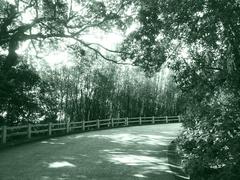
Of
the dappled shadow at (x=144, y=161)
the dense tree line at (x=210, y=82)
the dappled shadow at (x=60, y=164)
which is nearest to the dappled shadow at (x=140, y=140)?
the dappled shadow at (x=144, y=161)

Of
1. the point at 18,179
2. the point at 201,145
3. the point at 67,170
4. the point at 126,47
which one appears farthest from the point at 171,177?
the point at 126,47

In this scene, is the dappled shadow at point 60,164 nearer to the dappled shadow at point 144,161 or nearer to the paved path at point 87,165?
the paved path at point 87,165

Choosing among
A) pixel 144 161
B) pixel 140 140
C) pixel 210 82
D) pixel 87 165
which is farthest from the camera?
pixel 140 140

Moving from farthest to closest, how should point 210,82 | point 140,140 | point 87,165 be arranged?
point 140,140 < point 87,165 < point 210,82

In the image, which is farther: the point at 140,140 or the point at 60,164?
the point at 140,140

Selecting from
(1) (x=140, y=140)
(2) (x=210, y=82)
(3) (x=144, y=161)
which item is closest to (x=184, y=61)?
(2) (x=210, y=82)

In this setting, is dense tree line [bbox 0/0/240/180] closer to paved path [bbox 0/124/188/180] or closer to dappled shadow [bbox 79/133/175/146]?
paved path [bbox 0/124/188/180]

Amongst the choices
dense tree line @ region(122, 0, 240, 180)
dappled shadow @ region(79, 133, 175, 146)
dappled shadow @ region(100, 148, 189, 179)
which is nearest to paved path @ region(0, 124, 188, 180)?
dappled shadow @ region(100, 148, 189, 179)

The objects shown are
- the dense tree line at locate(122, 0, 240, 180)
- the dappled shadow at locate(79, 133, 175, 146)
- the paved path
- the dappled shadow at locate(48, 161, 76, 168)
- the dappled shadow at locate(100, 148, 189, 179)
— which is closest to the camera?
the dense tree line at locate(122, 0, 240, 180)

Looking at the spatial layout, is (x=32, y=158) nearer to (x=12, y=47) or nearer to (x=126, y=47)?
(x=126, y=47)

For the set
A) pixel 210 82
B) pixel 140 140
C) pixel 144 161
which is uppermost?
pixel 210 82

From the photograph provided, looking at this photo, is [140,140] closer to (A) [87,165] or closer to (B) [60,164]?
(A) [87,165]

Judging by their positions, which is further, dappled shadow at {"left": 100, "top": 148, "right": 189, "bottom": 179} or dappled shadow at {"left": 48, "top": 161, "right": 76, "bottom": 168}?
dappled shadow at {"left": 48, "top": 161, "right": 76, "bottom": 168}

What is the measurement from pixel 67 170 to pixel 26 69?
1221 cm
